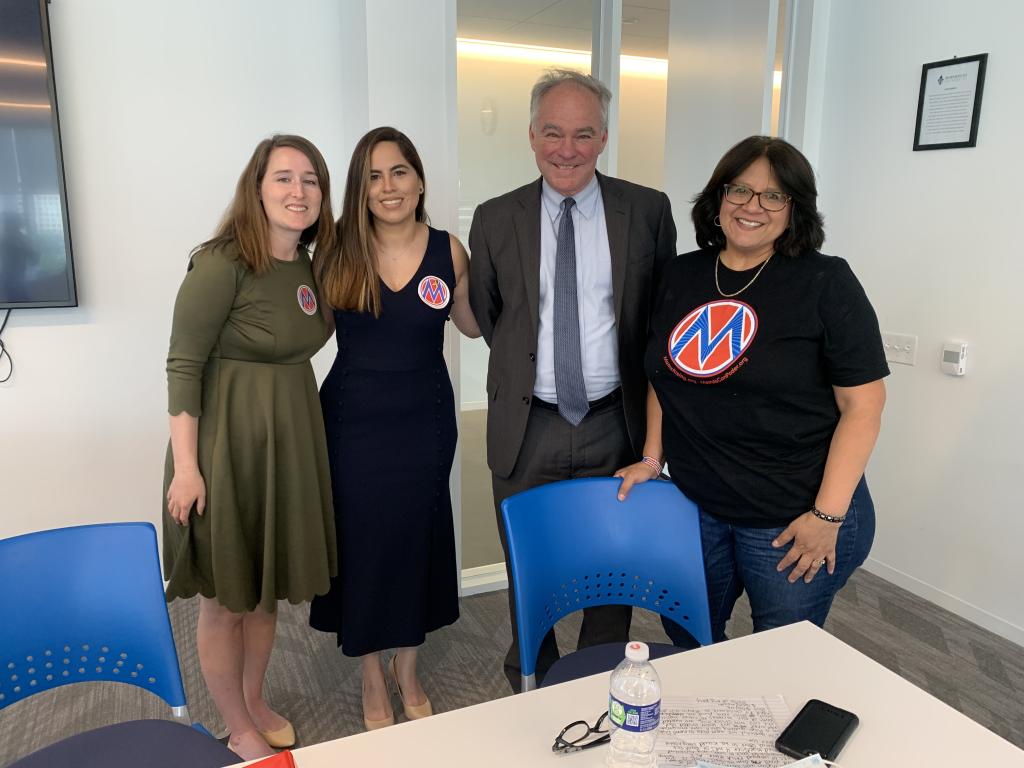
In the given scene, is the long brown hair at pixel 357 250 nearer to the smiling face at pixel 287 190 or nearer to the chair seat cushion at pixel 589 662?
the smiling face at pixel 287 190

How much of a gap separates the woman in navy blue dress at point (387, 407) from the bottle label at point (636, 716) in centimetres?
127

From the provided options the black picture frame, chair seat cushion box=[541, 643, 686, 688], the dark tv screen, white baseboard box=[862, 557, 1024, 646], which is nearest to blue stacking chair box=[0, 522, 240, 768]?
Result: chair seat cushion box=[541, 643, 686, 688]

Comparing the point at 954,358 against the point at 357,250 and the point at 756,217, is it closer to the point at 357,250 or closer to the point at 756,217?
the point at 756,217

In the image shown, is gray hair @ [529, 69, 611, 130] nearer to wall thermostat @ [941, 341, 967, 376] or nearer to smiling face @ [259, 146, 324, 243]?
smiling face @ [259, 146, 324, 243]

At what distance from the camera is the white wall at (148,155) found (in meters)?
2.67

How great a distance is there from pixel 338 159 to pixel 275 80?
14.6 inches

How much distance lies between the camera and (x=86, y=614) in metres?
1.44

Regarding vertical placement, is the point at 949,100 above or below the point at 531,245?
above

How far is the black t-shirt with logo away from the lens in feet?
5.17

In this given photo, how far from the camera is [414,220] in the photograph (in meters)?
2.14

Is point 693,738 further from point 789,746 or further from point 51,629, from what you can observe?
point 51,629

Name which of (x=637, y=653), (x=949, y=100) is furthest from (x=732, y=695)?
(x=949, y=100)

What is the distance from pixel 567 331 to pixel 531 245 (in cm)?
26

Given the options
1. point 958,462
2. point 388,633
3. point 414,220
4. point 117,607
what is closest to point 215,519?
point 117,607
